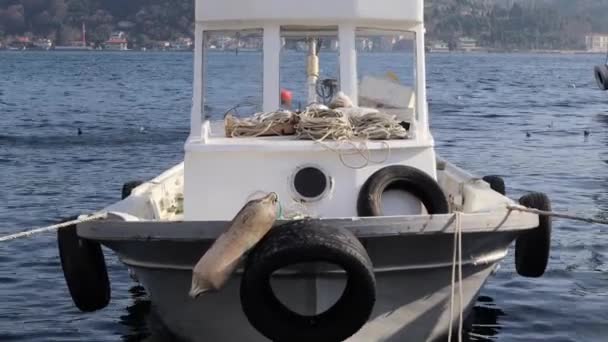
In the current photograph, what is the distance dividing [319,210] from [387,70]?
2149 millimetres

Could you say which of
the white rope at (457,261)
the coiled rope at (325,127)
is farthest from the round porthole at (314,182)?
the white rope at (457,261)

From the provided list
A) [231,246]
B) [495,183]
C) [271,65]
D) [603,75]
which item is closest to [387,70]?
[271,65]

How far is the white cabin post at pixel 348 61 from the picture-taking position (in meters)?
11.3

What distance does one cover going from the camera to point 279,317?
8844 millimetres

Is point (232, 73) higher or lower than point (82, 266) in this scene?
higher

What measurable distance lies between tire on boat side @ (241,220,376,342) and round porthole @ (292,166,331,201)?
141 centimetres

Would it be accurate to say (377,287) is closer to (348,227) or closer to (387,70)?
(348,227)

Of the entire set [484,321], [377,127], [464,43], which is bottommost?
[484,321]

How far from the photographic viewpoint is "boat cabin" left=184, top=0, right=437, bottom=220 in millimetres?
10297

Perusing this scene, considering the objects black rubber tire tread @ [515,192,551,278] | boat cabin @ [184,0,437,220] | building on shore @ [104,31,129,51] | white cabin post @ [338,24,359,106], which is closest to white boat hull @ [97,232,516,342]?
boat cabin @ [184,0,437,220]

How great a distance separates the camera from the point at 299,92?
12039 millimetres

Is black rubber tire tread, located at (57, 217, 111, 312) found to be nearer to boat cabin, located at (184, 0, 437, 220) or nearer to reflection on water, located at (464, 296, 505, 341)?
boat cabin, located at (184, 0, 437, 220)

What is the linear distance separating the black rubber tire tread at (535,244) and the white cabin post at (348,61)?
203 cm

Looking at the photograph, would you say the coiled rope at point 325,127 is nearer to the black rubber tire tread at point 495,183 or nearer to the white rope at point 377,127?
the white rope at point 377,127
